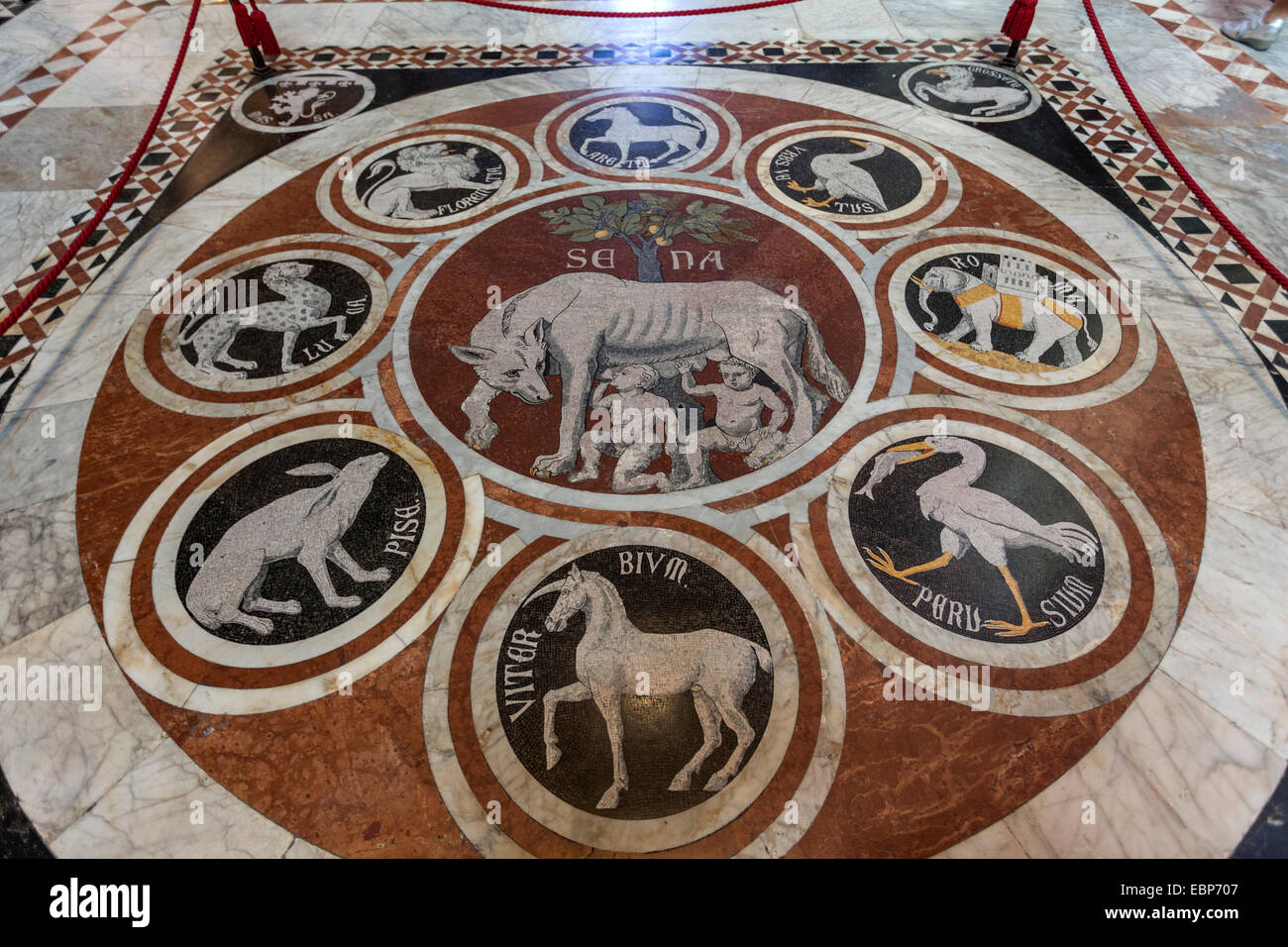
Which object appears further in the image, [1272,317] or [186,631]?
[1272,317]

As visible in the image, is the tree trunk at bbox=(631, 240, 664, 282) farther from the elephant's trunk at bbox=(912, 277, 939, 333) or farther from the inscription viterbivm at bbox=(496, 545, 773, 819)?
the inscription viterbivm at bbox=(496, 545, 773, 819)

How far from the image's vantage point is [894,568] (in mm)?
2928

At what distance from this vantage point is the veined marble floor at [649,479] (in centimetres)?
247

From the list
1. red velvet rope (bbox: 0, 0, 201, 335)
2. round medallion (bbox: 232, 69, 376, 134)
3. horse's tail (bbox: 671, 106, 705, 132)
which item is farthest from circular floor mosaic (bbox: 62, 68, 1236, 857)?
round medallion (bbox: 232, 69, 376, 134)

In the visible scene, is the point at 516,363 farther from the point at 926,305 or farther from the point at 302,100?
the point at 302,100

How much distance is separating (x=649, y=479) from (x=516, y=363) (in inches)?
38.3

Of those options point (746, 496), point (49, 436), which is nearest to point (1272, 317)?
point (746, 496)

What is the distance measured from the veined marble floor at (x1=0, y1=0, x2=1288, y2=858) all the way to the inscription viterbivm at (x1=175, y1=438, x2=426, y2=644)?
0.7 inches

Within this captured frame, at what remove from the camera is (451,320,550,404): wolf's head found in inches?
139

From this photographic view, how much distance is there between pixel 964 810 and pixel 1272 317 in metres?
3.38

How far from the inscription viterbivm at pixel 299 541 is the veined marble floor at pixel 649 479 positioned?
0.02 metres

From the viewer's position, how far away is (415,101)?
546cm

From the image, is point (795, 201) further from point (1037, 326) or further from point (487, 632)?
point (487, 632)

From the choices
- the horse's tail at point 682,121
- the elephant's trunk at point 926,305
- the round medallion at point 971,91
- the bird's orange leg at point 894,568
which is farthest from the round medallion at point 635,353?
the round medallion at point 971,91
